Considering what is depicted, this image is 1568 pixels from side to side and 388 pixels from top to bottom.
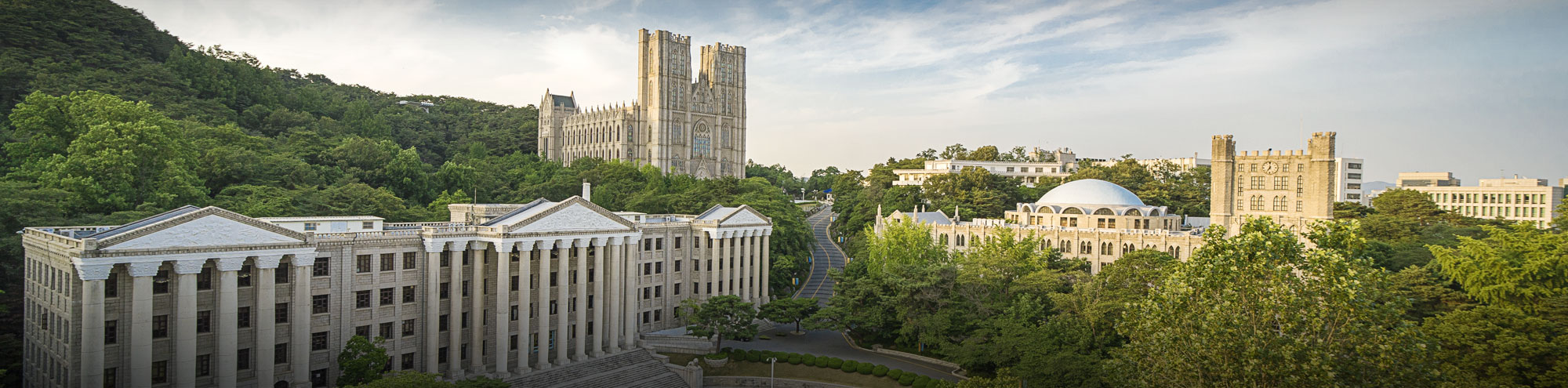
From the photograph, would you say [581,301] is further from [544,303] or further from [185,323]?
[185,323]

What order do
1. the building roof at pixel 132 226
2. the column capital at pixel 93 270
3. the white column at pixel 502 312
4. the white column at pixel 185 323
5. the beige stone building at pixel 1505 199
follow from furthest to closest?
the beige stone building at pixel 1505 199 → the white column at pixel 502 312 → the white column at pixel 185 323 → the building roof at pixel 132 226 → the column capital at pixel 93 270

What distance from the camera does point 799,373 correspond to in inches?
1879

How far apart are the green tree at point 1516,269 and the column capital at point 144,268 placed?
52687 mm

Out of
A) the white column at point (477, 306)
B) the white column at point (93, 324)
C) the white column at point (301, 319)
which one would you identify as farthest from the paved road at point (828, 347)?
the white column at point (93, 324)

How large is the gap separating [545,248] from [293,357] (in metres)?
12.5

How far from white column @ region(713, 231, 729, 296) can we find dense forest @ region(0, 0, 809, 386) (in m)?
8.61

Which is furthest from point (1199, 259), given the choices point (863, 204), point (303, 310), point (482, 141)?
point (482, 141)

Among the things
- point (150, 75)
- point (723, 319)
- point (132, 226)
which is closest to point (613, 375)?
point (723, 319)

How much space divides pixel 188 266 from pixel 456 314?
39.8ft

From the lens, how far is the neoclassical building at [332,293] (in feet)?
103

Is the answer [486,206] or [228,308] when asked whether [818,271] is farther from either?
[228,308]

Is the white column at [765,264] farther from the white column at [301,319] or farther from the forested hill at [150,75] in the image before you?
the forested hill at [150,75]

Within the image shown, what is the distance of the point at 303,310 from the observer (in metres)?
35.9

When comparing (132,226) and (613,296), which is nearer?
(132,226)
